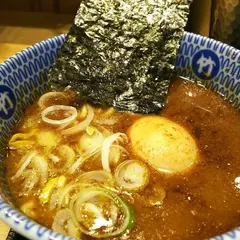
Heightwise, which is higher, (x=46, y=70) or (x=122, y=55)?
(x=122, y=55)

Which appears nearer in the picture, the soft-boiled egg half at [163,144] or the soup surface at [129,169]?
the soup surface at [129,169]

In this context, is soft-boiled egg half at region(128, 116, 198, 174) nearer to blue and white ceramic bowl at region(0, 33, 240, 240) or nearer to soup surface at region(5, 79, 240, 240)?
soup surface at region(5, 79, 240, 240)

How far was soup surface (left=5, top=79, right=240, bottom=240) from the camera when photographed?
39.3 inches

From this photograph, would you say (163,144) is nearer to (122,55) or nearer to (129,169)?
(129,169)

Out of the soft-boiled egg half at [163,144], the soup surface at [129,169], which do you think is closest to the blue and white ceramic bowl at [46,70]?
the soup surface at [129,169]

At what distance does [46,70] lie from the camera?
1.40 m

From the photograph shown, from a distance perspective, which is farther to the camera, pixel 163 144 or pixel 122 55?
pixel 122 55

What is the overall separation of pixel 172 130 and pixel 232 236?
20.3 inches

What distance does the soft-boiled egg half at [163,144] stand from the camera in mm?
1168

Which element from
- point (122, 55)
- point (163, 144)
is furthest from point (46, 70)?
point (163, 144)

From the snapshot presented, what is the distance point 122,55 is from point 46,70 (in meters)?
0.28

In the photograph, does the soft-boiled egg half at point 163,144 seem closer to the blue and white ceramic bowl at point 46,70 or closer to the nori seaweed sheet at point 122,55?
the nori seaweed sheet at point 122,55

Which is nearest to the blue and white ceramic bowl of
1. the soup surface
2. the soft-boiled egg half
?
the soup surface

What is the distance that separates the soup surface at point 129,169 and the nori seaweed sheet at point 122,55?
6cm
